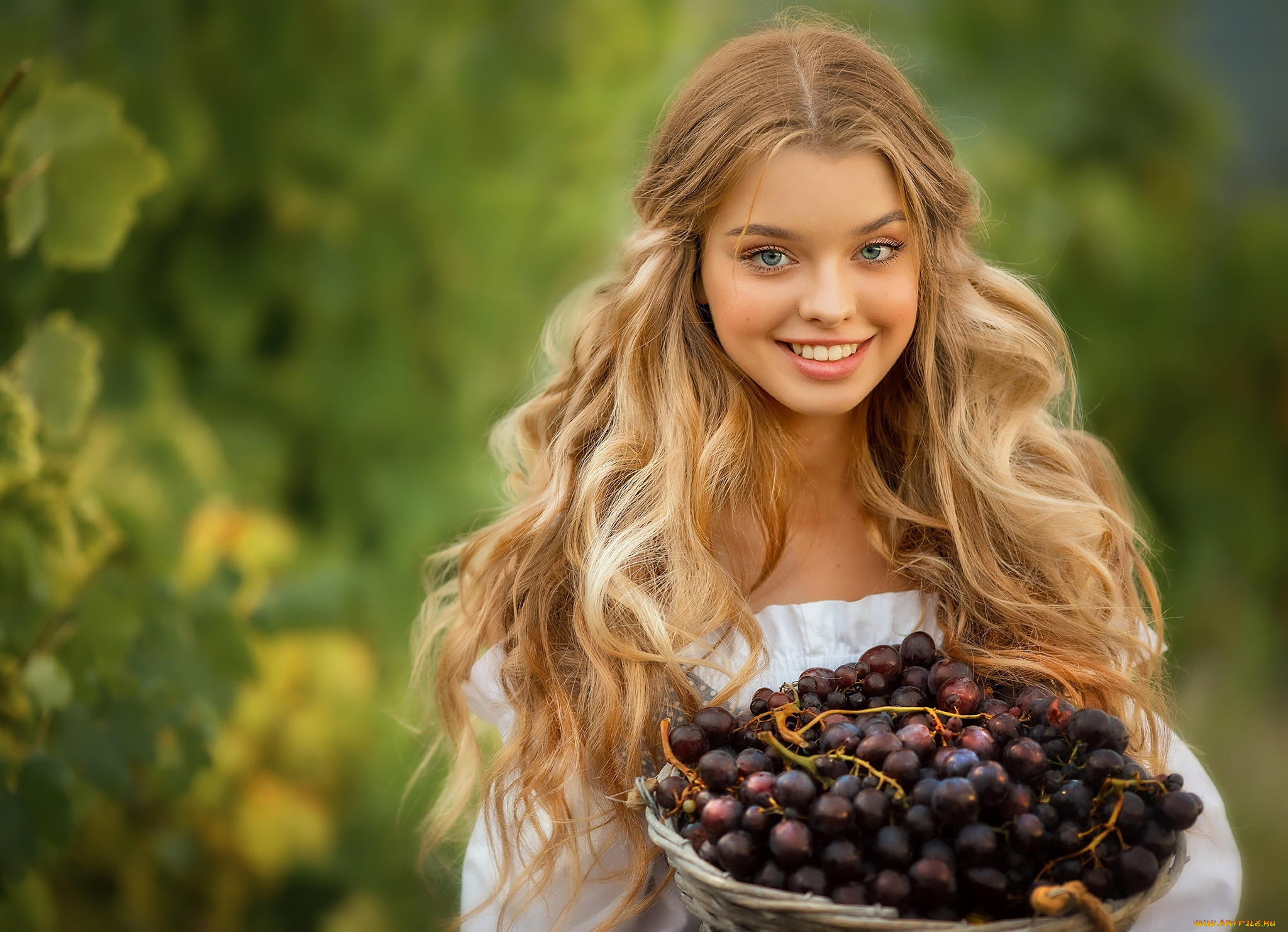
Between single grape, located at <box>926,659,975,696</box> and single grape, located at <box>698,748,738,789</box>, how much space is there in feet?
0.90

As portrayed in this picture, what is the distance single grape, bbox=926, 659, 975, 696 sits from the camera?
129 cm

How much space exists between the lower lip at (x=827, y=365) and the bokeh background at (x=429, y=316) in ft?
2.51

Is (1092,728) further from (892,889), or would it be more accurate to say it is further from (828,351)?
(828,351)

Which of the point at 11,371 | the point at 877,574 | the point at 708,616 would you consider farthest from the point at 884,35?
the point at 11,371

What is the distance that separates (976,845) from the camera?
3.38 feet

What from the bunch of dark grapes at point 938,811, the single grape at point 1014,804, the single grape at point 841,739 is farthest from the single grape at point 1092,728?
the single grape at point 841,739

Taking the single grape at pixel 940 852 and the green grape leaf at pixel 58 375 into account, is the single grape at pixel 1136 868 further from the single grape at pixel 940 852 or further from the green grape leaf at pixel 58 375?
the green grape leaf at pixel 58 375

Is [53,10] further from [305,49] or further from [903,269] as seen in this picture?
[903,269]

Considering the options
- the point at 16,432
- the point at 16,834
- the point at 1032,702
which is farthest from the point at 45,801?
the point at 1032,702

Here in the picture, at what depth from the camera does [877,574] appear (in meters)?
1.67

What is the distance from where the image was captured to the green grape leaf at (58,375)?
147 centimetres

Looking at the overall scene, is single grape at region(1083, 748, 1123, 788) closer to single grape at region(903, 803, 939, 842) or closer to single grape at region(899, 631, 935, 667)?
single grape at region(903, 803, 939, 842)

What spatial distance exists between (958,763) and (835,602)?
0.52 m

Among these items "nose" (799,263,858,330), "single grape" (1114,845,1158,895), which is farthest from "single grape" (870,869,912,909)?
"nose" (799,263,858,330)
